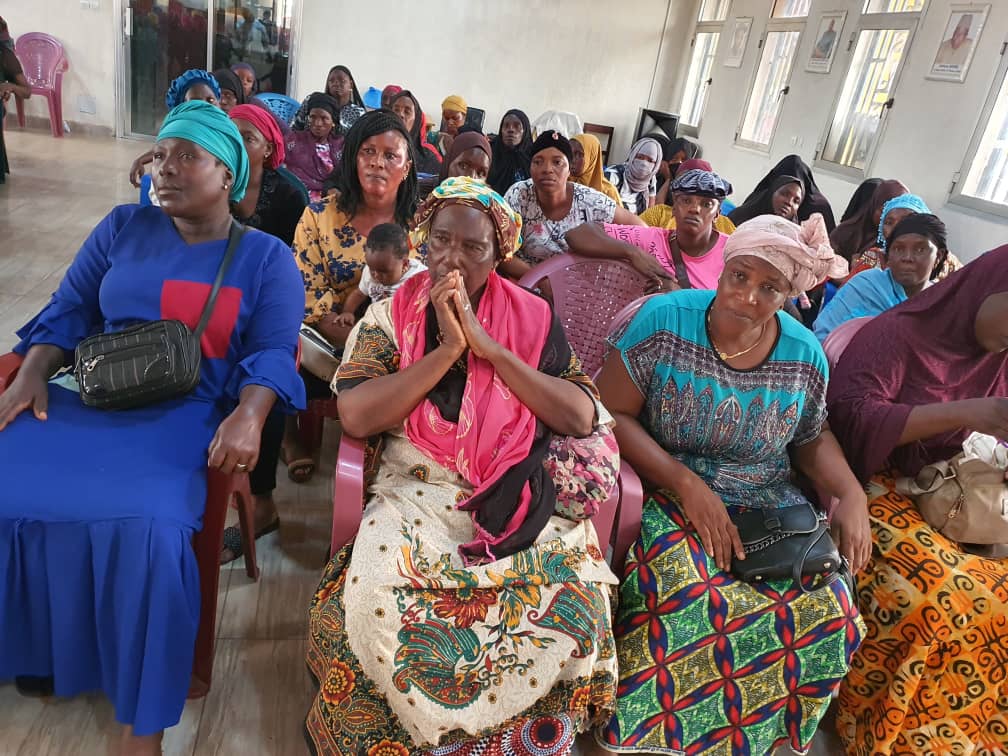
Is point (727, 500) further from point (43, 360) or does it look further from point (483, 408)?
point (43, 360)

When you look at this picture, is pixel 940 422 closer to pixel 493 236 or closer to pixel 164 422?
pixel 493 236

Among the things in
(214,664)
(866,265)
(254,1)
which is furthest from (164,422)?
(254,1)

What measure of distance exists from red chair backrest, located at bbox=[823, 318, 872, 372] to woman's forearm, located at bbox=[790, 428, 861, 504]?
0.43 metres

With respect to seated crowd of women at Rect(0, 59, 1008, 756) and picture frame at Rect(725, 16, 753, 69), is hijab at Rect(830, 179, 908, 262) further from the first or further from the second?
picture frame at Rect(725, 16, 753, 69)

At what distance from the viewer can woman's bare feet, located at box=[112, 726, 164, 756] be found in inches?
58.6

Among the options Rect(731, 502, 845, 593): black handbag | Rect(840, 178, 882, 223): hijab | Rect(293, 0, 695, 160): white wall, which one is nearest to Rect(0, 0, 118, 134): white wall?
Rect(293, 0, 695, 160): white wall

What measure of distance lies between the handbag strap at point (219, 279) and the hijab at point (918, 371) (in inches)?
69.8

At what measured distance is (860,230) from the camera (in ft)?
15.6

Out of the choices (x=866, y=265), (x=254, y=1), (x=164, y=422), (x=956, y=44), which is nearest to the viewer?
(x=164, y=422)

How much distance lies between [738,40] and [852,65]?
2.80 metres

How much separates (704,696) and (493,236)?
126 cm

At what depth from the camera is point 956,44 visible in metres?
Answer: 5.50

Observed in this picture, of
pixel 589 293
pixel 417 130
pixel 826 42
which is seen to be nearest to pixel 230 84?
pixel 417 130

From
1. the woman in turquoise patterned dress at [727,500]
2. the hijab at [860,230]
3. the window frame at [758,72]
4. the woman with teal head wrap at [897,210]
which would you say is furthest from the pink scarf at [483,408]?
the window frame at [758,72]
